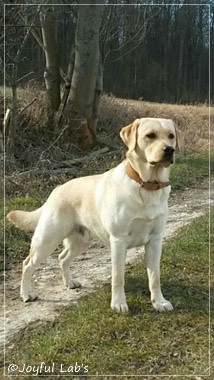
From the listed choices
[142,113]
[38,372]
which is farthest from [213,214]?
[142,113]

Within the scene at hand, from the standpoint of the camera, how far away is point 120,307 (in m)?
4.22

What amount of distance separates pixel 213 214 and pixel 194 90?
87.3ft

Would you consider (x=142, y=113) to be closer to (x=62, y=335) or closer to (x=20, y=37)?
(x=20, y=37)

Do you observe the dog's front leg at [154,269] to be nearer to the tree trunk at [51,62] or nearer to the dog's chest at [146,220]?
the dog's chest at [146,220]

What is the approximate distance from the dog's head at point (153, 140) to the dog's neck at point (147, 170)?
0.05m

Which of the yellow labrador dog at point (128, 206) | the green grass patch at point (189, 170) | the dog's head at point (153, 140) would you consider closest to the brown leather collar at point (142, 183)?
the yellow labrador dog at point (128, 206)

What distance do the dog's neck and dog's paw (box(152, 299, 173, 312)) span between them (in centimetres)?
93

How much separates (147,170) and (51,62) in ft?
32.1

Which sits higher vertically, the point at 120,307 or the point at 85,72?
the point at 85,72

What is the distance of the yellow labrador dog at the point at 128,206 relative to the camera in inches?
161

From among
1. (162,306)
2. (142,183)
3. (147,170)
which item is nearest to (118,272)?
(162,306)

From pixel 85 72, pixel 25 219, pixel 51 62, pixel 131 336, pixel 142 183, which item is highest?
pixel 51 62

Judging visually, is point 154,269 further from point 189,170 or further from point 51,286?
point 189,170

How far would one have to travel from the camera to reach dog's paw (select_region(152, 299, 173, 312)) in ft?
13.9
